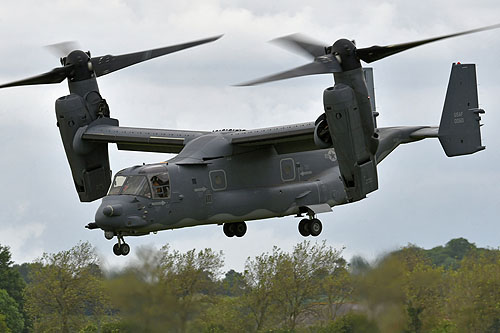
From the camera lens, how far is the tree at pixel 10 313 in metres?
A: 56.4

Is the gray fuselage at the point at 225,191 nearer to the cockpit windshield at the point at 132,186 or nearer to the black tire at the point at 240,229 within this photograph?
the cockpit windshield at the point at 132,186

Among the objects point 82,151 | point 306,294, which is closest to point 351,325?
point 306,294

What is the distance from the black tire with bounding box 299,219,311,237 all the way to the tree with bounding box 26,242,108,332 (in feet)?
29.6

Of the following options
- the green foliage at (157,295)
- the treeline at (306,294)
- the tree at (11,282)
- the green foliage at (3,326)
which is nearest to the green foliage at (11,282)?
the tree at (11,282)

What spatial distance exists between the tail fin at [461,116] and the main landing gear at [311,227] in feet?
17.0

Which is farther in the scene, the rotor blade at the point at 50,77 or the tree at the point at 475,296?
the rotor blade at the point at 50,77

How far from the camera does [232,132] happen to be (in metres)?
40.0

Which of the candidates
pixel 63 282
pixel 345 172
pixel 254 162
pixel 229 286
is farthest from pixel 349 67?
pixel 63 282

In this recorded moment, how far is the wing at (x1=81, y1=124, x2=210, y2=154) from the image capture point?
4062 cm

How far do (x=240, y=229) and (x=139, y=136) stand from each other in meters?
5.08

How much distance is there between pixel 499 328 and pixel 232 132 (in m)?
11.4

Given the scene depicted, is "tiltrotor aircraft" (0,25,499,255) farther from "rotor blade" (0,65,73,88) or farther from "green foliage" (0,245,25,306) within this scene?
"green foliage" (0,245,25,306)

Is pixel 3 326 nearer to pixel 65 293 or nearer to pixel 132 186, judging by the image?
pixel 65 293

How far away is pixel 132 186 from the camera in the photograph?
36.6 meters
